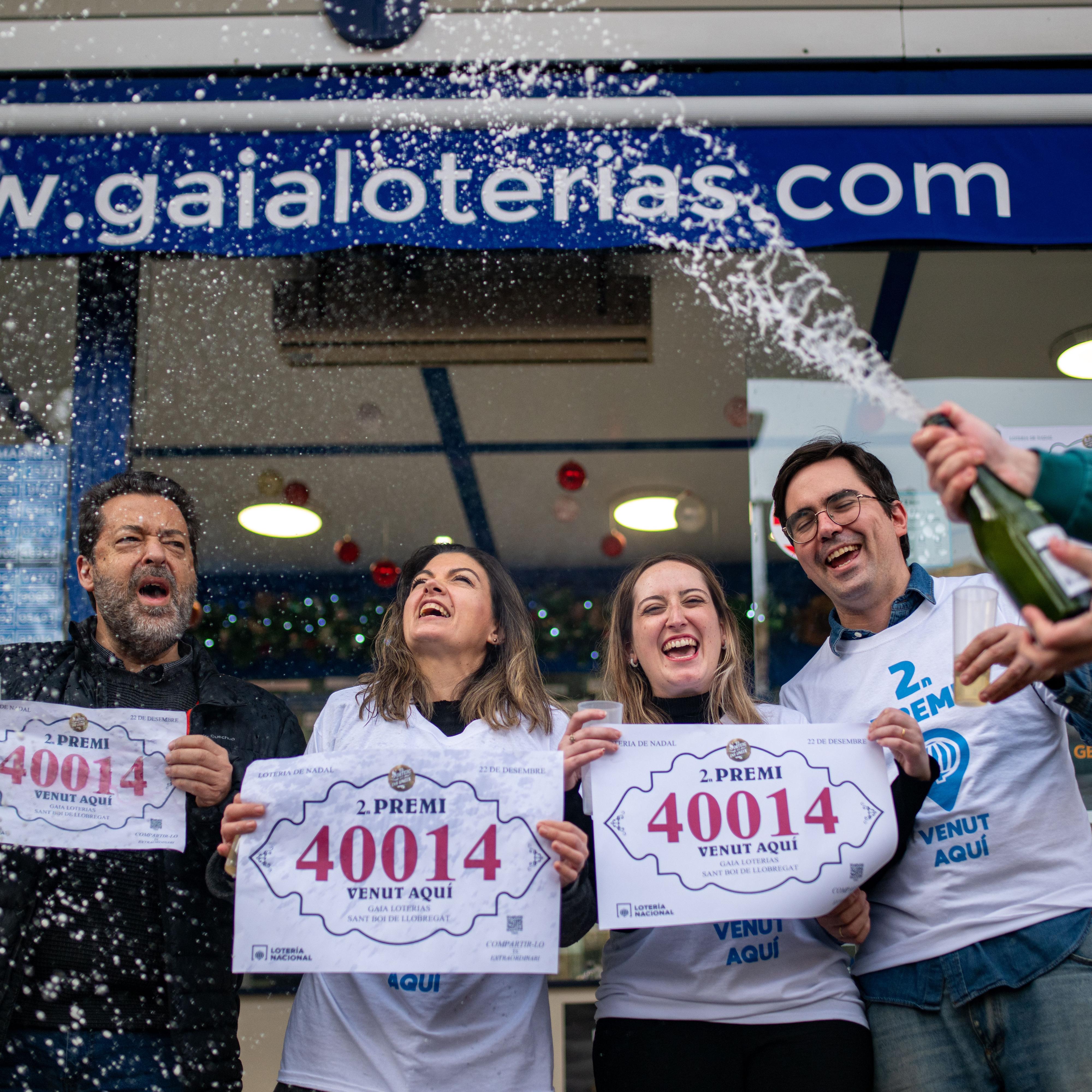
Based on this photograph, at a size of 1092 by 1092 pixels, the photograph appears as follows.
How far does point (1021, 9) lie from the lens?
142 inches

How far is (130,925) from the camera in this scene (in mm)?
2252

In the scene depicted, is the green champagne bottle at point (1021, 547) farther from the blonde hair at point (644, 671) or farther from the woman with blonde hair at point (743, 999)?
the blonde hair at point (644, 671)

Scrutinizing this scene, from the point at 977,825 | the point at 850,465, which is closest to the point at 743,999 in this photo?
the point at 977,825

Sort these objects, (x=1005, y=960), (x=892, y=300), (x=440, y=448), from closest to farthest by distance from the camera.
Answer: (x=1005, y=960) → (x=892, y=300) → (x=440, y=448)

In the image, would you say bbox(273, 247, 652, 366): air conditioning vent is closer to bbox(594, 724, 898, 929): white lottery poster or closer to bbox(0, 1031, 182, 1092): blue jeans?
bbox(594, 724, 898, 929): white lottery poster

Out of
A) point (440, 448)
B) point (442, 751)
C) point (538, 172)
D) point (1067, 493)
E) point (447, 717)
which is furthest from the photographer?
point (440, 448)

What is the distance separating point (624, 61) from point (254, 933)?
295 cm

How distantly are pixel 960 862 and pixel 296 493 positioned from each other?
11.7ft

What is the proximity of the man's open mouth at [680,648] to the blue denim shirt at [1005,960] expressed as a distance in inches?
30.5

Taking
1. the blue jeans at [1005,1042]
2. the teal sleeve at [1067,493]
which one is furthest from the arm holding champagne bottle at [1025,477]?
the blue jeans at [1005,1042]

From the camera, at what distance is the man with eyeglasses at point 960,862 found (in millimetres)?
2016

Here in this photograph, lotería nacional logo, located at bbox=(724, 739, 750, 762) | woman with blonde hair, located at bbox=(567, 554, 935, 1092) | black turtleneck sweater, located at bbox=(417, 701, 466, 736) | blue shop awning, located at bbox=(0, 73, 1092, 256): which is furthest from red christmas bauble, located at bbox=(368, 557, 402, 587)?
lotería nacional logo, located at bbox=(724, 739, 750, 762)

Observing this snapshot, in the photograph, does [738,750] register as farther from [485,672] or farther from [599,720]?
[485,672]

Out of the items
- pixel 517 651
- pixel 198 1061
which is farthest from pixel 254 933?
pixel 517 651
